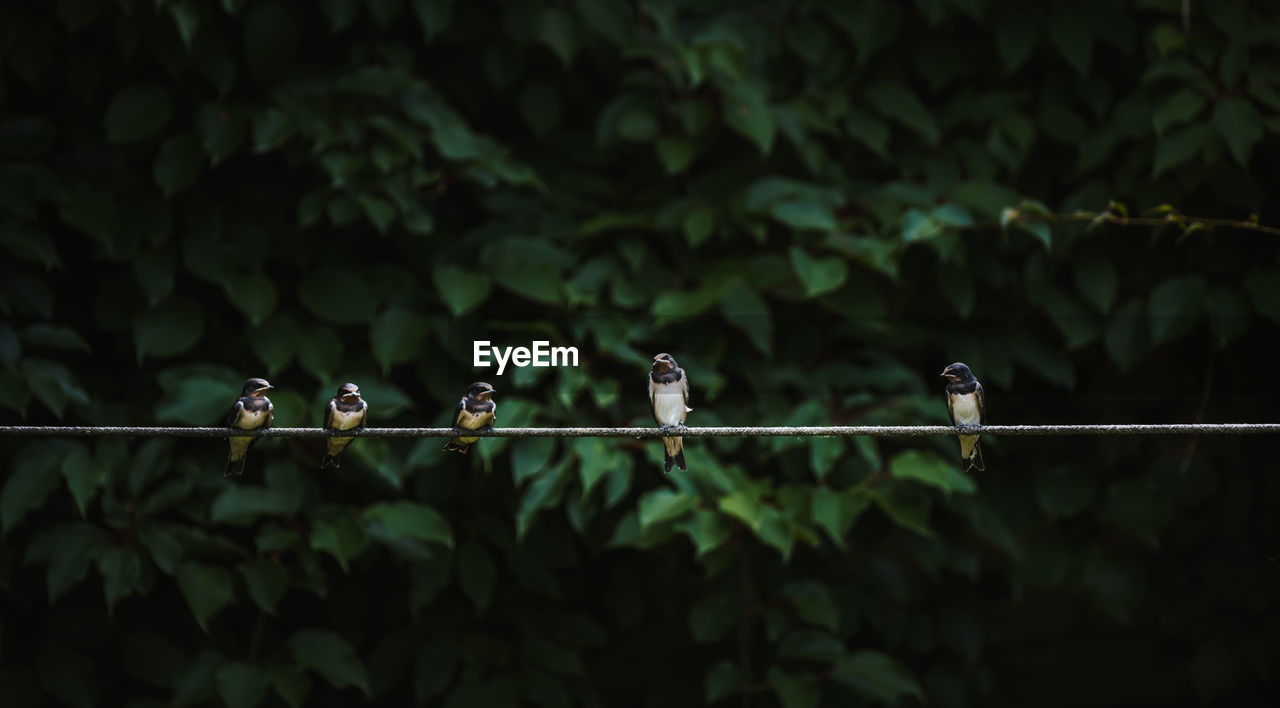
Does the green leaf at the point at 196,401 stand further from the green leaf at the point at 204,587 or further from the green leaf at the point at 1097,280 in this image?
the green leaf at the point at 1097,280

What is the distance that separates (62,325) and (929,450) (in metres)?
2.06

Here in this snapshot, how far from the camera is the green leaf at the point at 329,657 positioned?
95.3 inches

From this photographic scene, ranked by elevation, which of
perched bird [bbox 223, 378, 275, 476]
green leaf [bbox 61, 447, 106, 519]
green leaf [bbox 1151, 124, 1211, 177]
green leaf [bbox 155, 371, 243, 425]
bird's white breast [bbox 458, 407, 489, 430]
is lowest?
bird's white breast [bbox 458, 407, 489, 430]

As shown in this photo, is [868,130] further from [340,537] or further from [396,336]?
[340,537]

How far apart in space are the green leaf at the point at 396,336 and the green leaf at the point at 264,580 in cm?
47

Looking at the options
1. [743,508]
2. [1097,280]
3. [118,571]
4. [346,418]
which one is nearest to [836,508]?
[743,508]

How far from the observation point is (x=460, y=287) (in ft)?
8.24

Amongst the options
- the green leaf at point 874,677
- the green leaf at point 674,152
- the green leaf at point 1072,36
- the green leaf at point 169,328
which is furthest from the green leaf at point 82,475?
the green leaf at point 1072,36

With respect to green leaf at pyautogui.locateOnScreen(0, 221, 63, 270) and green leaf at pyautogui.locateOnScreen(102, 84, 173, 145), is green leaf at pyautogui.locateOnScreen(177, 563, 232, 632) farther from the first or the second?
green leaf at pyautogui.locateOnScreen(102, 84, 173, 145)

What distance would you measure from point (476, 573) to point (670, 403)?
878 millimetres

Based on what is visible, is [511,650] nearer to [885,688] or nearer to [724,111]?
[885,688]

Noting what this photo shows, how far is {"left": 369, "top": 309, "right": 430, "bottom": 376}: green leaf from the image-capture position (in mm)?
2520

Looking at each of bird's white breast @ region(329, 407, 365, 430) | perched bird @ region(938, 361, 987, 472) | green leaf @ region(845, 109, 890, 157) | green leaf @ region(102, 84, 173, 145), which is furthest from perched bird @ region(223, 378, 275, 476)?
green leaf @ region(845, 109, 890, 157)

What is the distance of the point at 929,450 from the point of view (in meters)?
2.71
